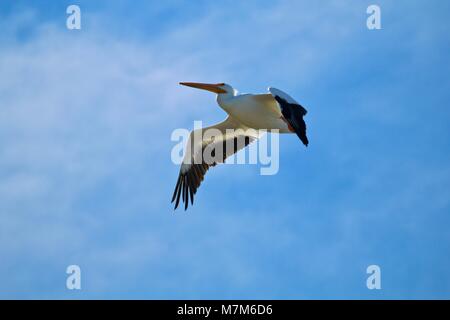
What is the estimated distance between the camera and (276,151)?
534 inches

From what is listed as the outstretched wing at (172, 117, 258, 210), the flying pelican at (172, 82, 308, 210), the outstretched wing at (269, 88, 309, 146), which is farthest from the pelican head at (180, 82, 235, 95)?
the outstretched wing at (269, 88, 309, 146)

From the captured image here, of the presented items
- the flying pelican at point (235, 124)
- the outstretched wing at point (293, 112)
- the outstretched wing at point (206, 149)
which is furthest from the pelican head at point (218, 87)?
the outstretched wing at point (293, 112)

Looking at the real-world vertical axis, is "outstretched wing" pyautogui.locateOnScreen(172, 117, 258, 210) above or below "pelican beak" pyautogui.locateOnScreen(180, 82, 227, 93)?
below

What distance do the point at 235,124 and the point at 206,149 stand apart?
891mm

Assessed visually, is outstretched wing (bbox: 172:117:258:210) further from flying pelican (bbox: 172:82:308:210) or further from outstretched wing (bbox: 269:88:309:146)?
outstretched wing (bbox: 269:88:309:146)

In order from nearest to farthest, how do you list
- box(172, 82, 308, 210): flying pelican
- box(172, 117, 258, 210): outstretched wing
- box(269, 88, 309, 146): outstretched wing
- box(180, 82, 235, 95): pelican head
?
box(269, 88, 309, 146): outstretched wing
box(172, 82, 308, 210): flying pelican
box(180, 82, 235, 95): pelican head
box(172, 117, 258, 210): outstretched wing

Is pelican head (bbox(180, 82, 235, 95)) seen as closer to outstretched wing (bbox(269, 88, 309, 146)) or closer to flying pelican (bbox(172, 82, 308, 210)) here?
flying pelican (bbox(172, 82, 308, 210))

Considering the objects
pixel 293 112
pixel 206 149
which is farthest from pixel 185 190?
pixel 293 112

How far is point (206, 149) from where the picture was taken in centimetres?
1478

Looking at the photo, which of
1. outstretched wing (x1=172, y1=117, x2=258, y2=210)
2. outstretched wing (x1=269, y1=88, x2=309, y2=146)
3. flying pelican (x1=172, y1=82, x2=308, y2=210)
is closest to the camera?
outstretched wing (x1=269, y1=88, x2=309, y2=146)

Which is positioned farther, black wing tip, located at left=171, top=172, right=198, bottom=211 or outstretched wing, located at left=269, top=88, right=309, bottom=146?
black wing tip, located at left=171, top=172, right=198, bottom=211

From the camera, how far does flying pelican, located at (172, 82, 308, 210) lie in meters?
11.7
